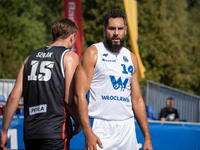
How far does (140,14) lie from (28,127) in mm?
20447

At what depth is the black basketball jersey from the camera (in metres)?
2.35

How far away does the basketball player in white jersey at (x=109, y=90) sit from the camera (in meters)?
2.49

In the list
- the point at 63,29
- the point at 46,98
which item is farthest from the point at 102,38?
the point at 46,98

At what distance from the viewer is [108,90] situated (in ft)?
8.43

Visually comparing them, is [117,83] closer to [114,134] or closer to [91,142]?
[114,134]

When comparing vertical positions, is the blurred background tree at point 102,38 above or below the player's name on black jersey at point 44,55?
above

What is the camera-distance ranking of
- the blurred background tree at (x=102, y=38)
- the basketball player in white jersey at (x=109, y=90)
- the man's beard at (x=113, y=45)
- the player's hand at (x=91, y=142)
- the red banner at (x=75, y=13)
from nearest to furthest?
the player's hand at (x=91, y=142)
the basketball player in white jersey at (x=109, y=90)
the man's beard at (x=113, y=45)
the red banner at (x=75, y=13)
the blurred background tree at (x=102, y=38)

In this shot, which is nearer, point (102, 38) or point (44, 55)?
point (44, 55)

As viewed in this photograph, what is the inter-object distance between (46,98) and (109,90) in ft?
2.04

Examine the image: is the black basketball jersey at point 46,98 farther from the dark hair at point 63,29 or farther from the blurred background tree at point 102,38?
the blurred background tree at point 102,38

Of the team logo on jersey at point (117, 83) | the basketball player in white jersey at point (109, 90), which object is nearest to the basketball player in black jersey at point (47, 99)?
the basketball player in white jersey at point (109, 90)

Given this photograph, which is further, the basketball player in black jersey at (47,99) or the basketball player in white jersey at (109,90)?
the basketball player in white jersey at (109,90)

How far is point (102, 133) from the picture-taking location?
8.26 ft

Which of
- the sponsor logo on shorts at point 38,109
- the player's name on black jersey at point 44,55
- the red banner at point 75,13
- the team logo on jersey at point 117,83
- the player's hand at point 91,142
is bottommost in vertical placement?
the player's hand at point 91,142
